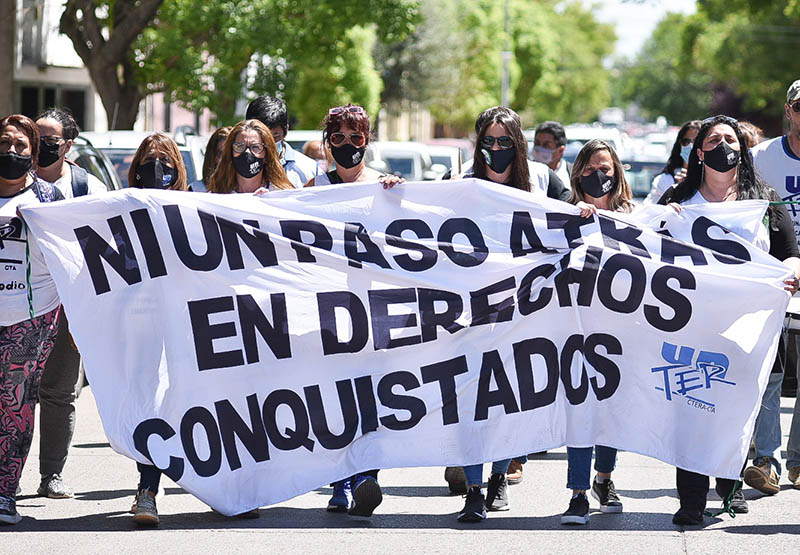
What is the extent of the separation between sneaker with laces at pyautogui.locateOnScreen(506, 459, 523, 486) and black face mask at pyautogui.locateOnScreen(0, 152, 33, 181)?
313 cm

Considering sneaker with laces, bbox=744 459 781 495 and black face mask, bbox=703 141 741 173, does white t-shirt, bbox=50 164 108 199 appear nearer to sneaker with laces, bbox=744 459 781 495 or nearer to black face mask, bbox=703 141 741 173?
black face mask, bbox=703 141 741 173

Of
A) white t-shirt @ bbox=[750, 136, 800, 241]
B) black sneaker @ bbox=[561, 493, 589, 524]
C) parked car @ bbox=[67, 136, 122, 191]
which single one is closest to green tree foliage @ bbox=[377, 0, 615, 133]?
parked car @ bbox=[67, 136, 122, 191]

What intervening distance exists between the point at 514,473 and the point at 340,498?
4.35 ft

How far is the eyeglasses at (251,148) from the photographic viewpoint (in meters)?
7.12

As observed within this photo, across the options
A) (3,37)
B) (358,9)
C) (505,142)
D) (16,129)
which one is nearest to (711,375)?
(505,142)

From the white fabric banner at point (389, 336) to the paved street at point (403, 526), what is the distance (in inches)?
11.2

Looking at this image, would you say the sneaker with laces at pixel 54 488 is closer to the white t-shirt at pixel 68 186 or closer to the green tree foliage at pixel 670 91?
the white t-shirt at pixel 68 186

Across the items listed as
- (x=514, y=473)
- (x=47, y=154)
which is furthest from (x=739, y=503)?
(x=47, y=154)

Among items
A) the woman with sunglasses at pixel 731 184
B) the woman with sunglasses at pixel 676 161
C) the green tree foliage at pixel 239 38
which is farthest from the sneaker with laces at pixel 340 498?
the green tree foliage at pixel 239 38

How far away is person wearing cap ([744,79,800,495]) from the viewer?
7422 millimetres

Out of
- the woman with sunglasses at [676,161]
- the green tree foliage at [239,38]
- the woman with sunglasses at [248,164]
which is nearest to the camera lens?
the woman with sunglasses at [248,164]

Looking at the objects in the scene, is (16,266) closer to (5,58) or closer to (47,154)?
(47,154)

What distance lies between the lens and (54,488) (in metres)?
7.37

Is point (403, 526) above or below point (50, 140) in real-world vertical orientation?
below
